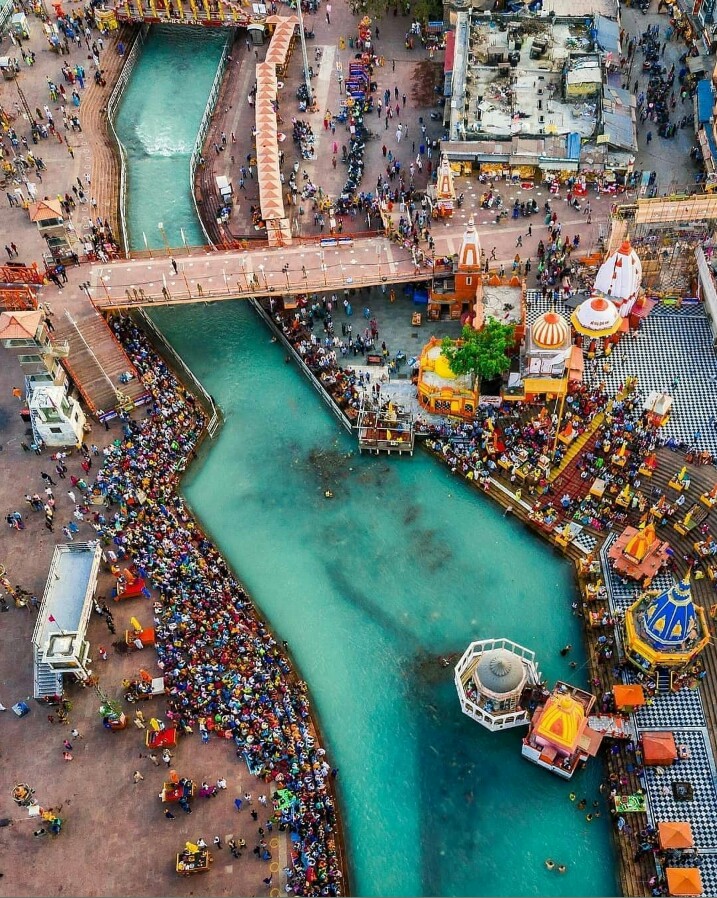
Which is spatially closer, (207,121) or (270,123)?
(270,123)

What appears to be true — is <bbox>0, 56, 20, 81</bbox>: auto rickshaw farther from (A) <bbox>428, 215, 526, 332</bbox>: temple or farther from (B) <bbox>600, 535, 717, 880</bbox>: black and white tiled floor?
(B) <bbox>600, 535, 717, 880</bbox>: black and white tiled floor

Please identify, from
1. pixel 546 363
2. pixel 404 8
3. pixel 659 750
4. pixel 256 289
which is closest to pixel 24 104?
pixel 256 289

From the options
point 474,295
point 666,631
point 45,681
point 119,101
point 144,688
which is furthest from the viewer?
point 119,101

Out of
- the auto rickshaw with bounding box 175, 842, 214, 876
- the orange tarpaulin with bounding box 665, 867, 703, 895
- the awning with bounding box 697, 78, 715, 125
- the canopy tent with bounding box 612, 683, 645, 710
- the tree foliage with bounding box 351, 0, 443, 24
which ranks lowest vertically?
the auto rickshaw with bounding box 175, 842, 214, 876

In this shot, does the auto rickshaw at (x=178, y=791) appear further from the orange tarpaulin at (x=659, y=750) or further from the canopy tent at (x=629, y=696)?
the orange tarpaulin at (x=659, y=750)

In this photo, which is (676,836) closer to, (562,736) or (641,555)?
(562,736)

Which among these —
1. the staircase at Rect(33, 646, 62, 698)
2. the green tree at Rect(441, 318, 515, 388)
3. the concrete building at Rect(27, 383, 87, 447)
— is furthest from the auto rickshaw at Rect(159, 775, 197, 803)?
the green tree at Rect(441, 318, 515, 388)
